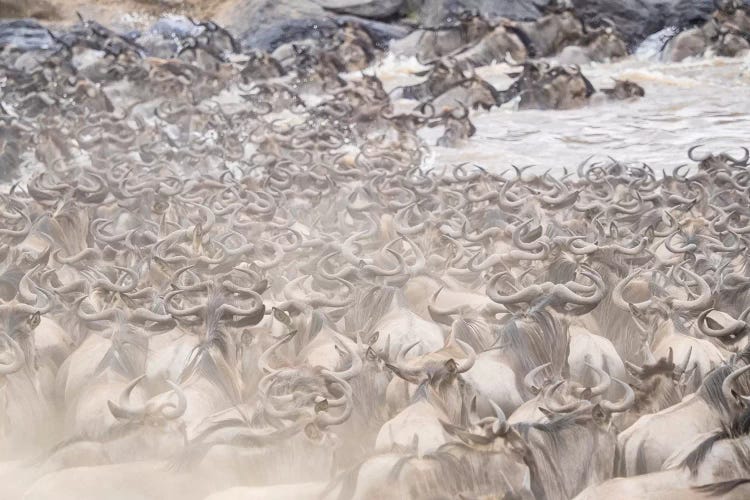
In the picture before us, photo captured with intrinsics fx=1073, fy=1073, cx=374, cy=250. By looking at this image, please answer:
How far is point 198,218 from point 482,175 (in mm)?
2123

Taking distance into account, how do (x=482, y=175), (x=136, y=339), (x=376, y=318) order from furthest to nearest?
1. (x=482, y=175)
2. (x=376, y=318)
3. (x=136, y=339)

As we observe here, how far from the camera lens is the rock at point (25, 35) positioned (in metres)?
18.3

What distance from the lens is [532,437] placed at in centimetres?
334

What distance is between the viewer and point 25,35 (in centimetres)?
1912

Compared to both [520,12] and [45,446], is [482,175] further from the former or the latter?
[520,12]

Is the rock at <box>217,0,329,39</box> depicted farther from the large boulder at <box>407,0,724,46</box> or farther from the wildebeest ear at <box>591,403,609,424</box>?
the wildebeest ear at <box>591,403,609,424</box>

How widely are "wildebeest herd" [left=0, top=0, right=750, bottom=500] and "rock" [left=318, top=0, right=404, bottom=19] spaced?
1208cm

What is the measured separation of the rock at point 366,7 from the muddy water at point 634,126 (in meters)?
6.01

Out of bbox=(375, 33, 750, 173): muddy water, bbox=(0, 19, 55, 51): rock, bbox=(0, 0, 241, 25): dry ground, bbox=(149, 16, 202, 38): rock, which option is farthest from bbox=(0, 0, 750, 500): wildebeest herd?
bbox=(0, 0, 241, 25): dry ground

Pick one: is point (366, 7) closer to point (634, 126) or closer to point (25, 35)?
point (25, 35)

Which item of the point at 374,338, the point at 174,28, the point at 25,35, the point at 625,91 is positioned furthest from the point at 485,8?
the point at 374,338

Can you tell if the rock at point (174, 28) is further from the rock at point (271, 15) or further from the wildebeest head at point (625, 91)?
the wildebeest head at point (625, 91)

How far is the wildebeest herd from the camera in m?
3.34

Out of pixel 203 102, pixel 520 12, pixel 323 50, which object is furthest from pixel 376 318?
pixel 520 12
